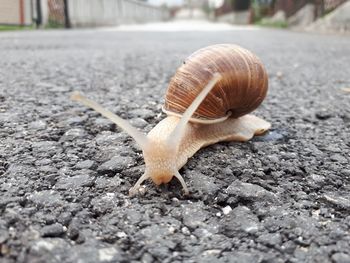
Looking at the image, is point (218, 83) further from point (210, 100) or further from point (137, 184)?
point (137, 184)

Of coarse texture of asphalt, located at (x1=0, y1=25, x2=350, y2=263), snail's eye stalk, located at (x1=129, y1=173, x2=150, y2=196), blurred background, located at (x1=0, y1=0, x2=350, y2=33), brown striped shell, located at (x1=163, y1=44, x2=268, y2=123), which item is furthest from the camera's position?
blurred background, located at (x1=0, y1=0, x2=350, y2=33)

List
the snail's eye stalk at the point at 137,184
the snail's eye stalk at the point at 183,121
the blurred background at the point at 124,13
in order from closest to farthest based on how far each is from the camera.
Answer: the snail's eye stalk at the point at 137,184, the snail's eye stalk at the point at 183,121, the blurred background at the point at 124,13

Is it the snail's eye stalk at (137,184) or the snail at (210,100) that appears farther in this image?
the snail at (210,100)

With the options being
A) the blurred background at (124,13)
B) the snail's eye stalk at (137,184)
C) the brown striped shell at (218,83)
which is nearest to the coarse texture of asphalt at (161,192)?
the snail's eye stalk at (137,184)

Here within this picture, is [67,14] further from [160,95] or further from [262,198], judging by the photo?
[262,198]

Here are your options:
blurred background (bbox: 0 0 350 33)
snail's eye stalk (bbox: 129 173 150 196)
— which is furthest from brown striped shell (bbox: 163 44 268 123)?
blurred background (bbox: 0 0 350 33)

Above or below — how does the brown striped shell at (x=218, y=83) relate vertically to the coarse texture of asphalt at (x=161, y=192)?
above

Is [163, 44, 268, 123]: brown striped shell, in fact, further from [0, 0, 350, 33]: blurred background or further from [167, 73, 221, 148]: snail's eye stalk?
[0, 0, 350, 33]: blurred background

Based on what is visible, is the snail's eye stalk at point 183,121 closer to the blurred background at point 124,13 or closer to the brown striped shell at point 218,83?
the brown striped shell at point 218,83
